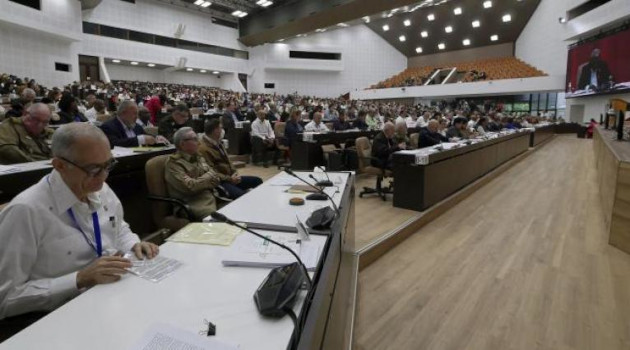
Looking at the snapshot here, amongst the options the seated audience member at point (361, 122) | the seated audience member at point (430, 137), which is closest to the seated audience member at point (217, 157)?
the seated audience member at point (430, 137)

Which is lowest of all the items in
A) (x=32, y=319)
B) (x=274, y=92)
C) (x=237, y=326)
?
(x=32, y=319)

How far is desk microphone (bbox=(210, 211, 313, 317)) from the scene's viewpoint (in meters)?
1.02

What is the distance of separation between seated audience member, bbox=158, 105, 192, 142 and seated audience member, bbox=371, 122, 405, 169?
2.52 meters

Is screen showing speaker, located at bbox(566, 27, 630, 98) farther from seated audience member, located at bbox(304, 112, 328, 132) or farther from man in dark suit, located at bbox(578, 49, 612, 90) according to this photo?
seated audience member, located at bbox(304, 112, 328, 132)

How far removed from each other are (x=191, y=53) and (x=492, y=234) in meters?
18.6

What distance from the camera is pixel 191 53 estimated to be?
19.2 m

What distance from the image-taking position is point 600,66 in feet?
43.1

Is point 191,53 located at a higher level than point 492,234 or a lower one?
higher

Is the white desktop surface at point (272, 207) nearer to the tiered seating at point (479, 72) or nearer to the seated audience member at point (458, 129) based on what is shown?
the seated audience member at point (458, 129)

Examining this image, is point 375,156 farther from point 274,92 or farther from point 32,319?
point 274,92

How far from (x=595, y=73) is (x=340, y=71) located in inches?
534

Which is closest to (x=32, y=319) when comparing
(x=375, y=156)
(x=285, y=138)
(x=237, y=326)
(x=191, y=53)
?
(x=237, y=326)

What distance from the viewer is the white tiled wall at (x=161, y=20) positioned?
52.8 feet

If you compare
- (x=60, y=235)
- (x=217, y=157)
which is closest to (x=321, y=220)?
(x=60, y=235)
